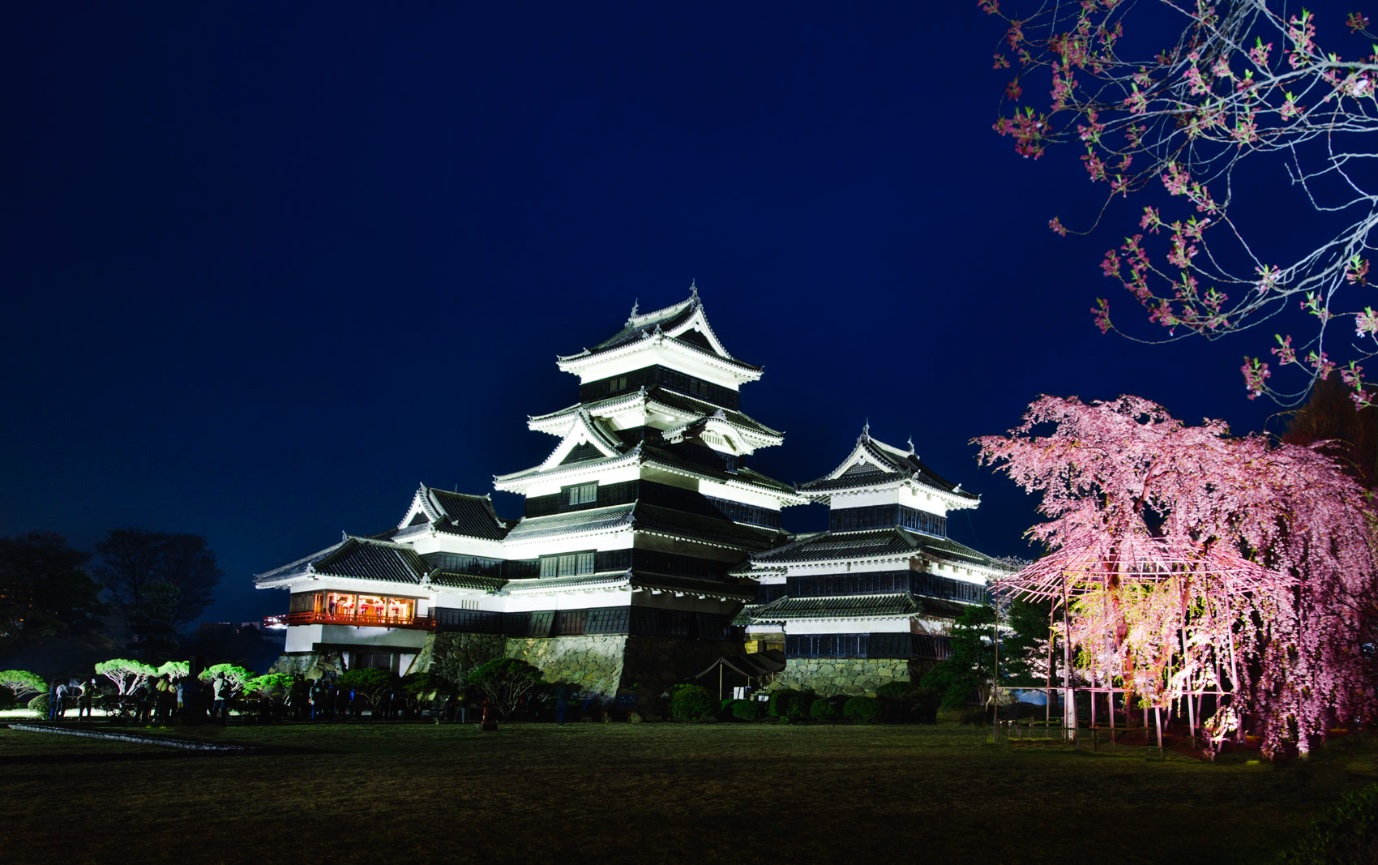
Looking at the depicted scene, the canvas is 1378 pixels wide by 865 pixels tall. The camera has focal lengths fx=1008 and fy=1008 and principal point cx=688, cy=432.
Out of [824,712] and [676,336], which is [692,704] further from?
[676,336]

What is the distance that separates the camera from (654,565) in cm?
4606

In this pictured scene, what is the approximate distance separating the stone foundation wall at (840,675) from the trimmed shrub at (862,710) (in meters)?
A: 1.64

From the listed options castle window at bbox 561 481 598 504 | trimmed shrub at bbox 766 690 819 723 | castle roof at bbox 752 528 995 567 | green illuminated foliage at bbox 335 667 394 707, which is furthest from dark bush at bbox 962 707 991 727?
green illuminated foliage at bbox 335 667 394 707

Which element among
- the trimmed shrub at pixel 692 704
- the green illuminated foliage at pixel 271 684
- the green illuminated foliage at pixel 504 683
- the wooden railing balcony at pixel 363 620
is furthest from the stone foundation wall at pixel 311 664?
the trimmed shrub at pixel 692 704

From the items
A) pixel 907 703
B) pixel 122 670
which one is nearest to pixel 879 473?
pixel 907 703

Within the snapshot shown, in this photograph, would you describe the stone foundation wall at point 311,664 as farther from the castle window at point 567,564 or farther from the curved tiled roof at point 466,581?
the castle window at point 567,564

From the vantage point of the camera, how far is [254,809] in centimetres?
1284

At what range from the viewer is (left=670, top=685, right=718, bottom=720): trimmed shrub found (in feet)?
133

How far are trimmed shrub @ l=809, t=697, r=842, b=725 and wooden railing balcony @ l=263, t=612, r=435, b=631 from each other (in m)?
18.9

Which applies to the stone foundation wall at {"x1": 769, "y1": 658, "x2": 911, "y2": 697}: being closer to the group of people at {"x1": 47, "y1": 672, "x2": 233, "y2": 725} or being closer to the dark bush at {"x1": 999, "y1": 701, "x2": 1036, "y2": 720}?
the dark bush at {"x1": 999, "y1": 701, "x2": 1036, "y2": 720}

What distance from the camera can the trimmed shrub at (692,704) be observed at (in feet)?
133

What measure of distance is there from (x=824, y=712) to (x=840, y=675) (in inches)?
166

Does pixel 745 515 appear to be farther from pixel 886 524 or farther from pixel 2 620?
pixel 2 620

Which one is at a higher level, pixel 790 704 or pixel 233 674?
pixel 233 674
